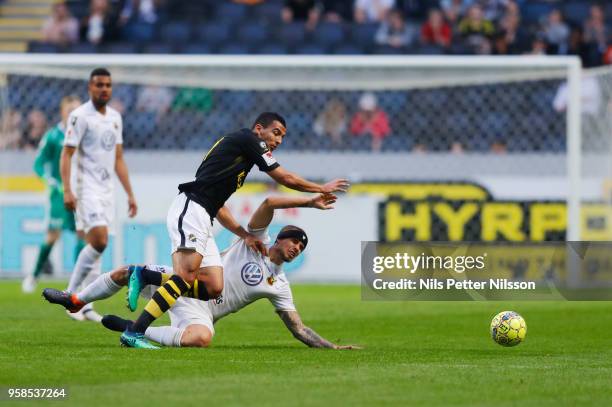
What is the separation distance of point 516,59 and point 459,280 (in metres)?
6.67

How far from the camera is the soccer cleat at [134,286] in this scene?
9.94 meters

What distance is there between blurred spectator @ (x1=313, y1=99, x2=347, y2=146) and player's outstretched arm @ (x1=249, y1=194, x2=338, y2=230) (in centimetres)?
954

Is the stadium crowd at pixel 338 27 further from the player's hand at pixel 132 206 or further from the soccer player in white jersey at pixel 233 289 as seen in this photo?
the soccer player in white jersey at pixel 233 289

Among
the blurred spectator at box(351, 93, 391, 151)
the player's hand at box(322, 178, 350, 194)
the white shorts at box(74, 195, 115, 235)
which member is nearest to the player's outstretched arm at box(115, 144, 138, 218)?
the white shorts at box(74, 195, 115, 235)

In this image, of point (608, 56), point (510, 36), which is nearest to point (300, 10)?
point (510, 36)

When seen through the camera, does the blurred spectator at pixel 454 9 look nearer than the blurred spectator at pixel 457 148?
No

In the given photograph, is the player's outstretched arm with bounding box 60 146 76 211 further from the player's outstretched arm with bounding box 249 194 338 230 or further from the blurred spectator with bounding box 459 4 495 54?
the blurred spectator with bounding box 459 4 495 54

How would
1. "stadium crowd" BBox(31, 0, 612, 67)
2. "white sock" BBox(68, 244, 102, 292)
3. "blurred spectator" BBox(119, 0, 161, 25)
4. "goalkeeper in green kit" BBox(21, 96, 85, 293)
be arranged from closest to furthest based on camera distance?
"white sock" BBox(68, 244, 102, 292), "goalkeeper in green kit" BBox(21, 96, 85, 293), "stadium crowd" BBox(31, 0, 612, 67), "blurred spectator" BBox(119, 0, 161, 25)

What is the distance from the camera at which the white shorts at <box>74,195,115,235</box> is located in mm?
13047

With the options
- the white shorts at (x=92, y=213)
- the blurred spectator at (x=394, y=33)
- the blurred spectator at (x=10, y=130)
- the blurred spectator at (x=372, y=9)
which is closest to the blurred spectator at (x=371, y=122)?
the blurred spectator at (x=394, y=33)

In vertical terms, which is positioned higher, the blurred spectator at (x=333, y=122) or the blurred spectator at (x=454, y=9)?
the blurred spectator at (x=454, y=9)

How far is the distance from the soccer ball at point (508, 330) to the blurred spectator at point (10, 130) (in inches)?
429

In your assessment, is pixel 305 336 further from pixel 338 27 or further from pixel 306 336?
pixel 338 27

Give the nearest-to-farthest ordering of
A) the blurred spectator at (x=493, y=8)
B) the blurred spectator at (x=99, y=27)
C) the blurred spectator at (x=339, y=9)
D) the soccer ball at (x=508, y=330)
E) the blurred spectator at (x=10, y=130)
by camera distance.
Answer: the soccer ball at (x=508, y=330) < the blurred spectator at (x=10, y=130) < the blurred spectator at (x=99, y=27) < the blurred spectator at (x=493, y=8) < the blurred spectator at (x=339, y=9)
